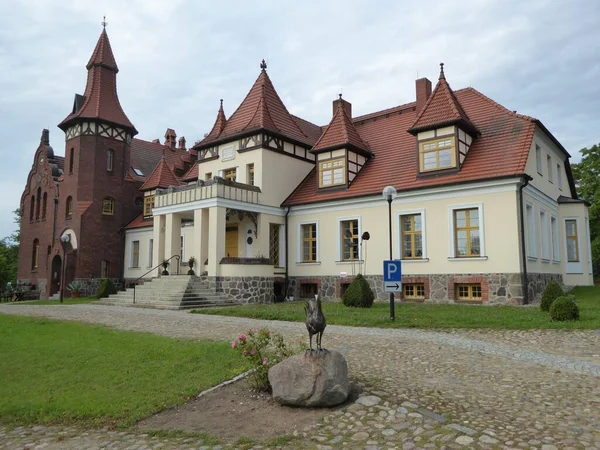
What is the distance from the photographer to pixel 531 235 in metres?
18.2

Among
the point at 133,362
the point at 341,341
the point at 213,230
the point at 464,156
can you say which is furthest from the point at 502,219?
the point at 133,362

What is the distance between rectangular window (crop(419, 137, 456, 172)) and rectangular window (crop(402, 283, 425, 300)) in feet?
15.4

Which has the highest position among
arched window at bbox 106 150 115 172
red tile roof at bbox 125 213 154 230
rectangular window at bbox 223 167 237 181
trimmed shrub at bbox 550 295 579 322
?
arched window at bbox 106 150 115 172

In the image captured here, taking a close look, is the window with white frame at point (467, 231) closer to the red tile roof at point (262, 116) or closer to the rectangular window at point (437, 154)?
the rectangular window at point (437, 154)

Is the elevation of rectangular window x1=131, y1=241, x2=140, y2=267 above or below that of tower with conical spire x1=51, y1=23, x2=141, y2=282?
below

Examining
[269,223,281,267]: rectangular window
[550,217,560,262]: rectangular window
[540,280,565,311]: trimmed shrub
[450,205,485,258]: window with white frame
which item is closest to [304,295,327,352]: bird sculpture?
[540,280,565,311]: trimmed shrub

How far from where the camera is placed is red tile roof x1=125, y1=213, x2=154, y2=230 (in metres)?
31.6

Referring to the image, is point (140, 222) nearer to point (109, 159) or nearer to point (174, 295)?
point (109, 159)

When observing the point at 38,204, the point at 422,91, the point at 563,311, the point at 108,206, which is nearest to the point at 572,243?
the point at 422,91

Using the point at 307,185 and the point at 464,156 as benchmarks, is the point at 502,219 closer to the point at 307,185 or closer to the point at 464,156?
the point at 464,156

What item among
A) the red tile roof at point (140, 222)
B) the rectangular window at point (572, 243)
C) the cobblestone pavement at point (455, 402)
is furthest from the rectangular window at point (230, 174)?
the cobblestone pavement at point (455, 402)

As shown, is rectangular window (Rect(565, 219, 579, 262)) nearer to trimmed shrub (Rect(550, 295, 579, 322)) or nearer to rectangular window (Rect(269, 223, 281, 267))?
trimmed shrub (Rect(550, 295, 579, 322))

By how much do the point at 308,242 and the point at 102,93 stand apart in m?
19.1

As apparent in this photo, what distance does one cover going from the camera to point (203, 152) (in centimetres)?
2648
